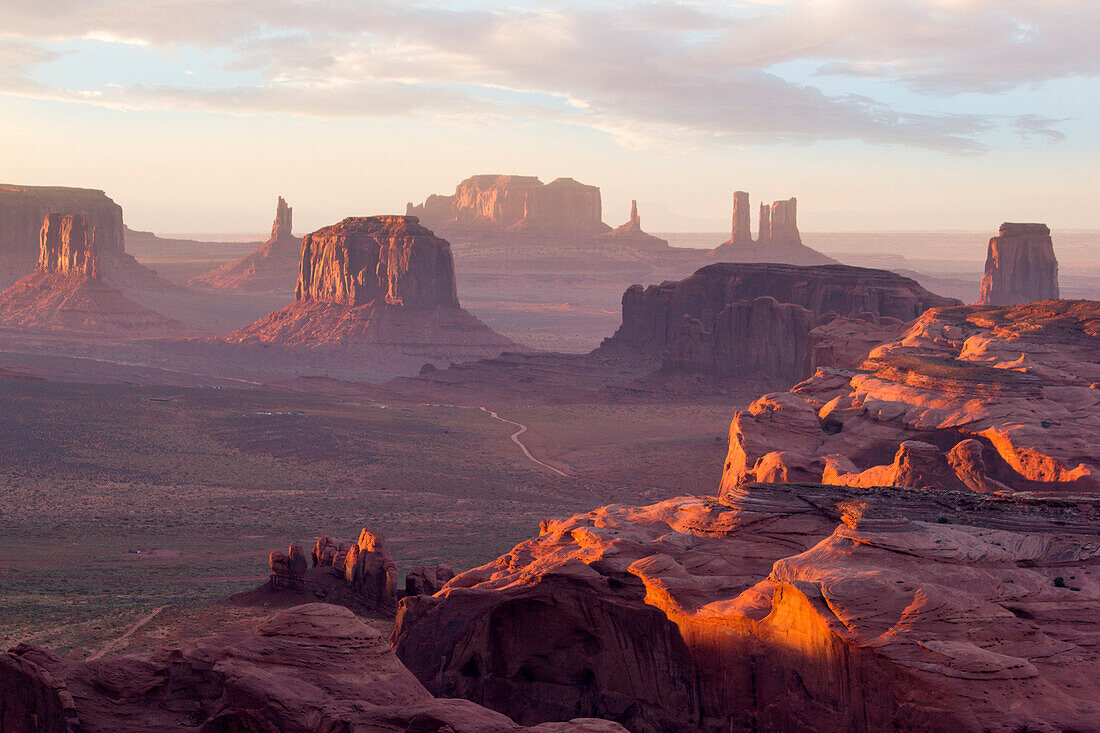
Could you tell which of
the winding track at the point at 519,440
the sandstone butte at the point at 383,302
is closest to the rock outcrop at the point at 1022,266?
the sandstone butte at the point at 383,302

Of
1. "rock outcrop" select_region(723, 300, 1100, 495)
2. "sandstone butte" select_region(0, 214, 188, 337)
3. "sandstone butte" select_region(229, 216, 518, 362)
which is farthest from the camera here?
"sandstone butte" select_region(0, 214, 188, 337)

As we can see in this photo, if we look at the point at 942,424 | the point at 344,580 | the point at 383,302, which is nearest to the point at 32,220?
the point at 383,302

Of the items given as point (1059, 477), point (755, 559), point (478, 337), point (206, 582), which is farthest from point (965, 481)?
point (478, 337)

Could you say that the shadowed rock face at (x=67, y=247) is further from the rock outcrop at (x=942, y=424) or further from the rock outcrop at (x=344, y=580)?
the rock outcrop at (x=344, y=580)

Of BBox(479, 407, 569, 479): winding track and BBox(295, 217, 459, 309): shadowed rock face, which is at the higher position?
BBox(295, 217, 459, 309): shadowed rock face

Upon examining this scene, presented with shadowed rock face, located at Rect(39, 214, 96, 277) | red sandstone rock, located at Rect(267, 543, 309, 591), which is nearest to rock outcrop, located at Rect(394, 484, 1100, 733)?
red sandstone rock, located at Rect(267, 543, 309, 591)

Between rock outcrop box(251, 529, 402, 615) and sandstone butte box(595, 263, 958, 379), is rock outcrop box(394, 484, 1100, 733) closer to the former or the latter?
rock outcrop box(251, 529, 402, 615)

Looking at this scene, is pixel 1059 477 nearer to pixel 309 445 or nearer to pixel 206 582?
pixel 206 582
